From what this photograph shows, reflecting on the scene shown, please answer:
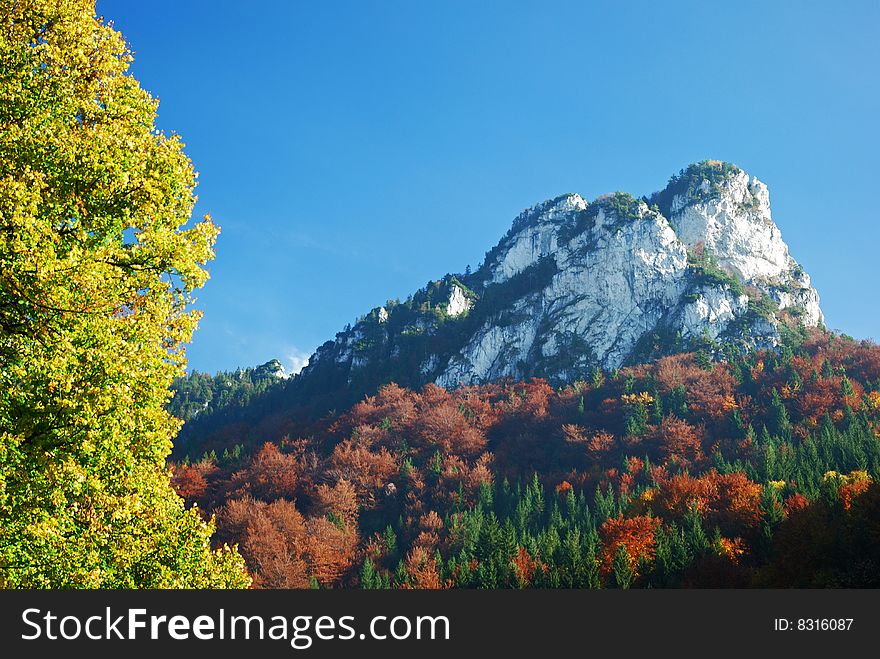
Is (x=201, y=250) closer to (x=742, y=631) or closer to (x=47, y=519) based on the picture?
(x=47, y=519)

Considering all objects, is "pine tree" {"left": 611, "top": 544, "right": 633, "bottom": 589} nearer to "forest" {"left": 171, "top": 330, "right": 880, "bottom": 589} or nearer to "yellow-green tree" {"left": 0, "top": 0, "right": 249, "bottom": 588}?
"forest" {"left": 171, "top": 330, "right": 880, "bottom": 589}

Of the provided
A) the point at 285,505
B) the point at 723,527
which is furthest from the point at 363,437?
the point at 723,527

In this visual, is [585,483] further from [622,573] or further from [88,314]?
[88,314]

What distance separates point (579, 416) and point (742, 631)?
128 m

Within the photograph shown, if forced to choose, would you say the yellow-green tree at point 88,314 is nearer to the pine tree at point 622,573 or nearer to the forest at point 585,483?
the forest at point 585,483

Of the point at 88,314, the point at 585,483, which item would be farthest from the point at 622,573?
the point at 88,314

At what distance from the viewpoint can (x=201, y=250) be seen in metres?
12.8

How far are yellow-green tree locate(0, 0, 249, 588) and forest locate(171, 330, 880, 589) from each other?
85.0 feet

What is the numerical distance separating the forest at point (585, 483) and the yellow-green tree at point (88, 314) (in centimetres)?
2592

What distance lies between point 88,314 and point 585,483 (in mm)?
105966

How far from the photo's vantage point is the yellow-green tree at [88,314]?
1027 cm

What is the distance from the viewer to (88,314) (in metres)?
10.6

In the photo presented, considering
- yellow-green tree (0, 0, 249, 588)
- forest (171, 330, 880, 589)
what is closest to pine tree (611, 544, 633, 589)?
forest (171, 330, 880, 589)

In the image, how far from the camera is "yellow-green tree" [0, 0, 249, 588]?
404 inches
